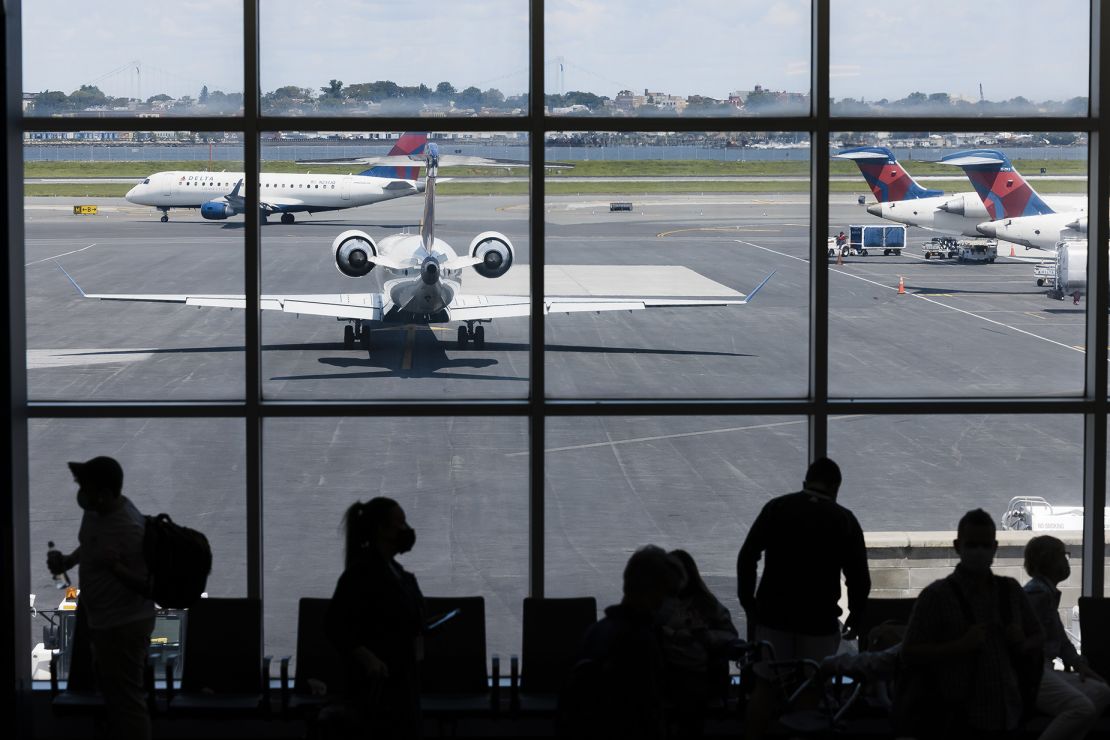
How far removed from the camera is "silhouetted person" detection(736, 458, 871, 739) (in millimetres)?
4617

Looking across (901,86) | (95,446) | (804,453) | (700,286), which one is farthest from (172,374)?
(901,86)

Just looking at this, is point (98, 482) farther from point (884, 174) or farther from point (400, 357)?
point (884, 174)

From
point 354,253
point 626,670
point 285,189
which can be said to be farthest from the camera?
point 354,253

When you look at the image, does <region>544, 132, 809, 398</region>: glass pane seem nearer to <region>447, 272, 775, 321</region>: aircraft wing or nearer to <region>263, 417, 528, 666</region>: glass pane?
<region>447, 272, 775, 321</region>: aircraft wing

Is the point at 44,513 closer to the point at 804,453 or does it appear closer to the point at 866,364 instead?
the point at 804,453

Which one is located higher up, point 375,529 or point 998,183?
point 998,183

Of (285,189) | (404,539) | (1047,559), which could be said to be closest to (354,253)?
(285,189)

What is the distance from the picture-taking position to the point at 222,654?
527 cm

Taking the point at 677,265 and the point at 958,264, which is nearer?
the point at 677,265

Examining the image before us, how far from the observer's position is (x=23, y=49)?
5.42 metres

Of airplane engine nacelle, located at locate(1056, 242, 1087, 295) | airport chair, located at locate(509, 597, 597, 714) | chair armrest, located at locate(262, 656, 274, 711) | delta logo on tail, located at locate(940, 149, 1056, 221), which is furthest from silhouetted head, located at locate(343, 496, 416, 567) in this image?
airplane engine nacelle, located at locate(1056, 242, 1087, 295)

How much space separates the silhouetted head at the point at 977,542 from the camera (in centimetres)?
359

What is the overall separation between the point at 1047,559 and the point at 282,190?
366 cm

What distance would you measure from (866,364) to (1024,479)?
3.19 ft
